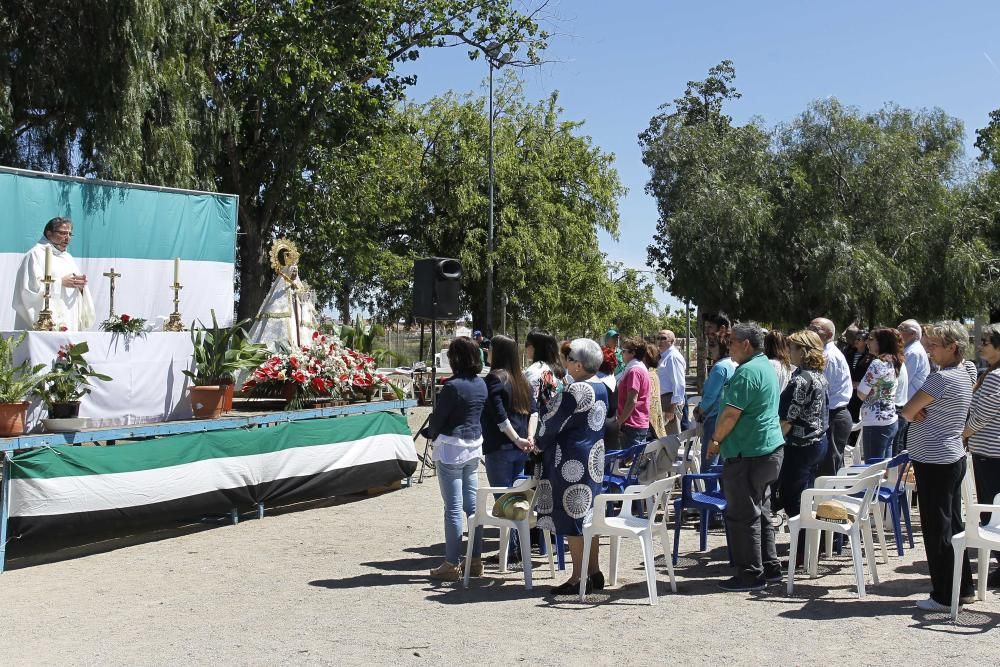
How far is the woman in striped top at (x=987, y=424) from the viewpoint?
638 centimetres

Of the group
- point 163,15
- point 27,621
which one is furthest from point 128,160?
point 27,621

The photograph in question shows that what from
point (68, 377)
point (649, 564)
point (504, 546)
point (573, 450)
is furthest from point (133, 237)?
point (649, 564)

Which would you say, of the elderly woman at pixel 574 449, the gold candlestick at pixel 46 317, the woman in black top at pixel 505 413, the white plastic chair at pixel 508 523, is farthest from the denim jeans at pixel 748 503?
the gold candlestick at pixel 46 317

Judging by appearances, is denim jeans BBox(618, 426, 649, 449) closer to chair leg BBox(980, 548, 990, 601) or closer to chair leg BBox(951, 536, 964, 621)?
chair leg BBox(980, 548, 990, 601)

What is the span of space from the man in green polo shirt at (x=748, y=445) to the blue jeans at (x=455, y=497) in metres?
1.70

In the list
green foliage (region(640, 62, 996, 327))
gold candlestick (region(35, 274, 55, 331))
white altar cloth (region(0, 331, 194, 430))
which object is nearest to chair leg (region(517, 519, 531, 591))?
white altar cloth (region(0, 331, 194, 430))

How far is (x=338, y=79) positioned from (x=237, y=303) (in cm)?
525

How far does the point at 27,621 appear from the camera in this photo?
6355mm

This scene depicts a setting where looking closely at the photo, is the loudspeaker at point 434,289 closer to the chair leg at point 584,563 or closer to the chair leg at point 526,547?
the chair leg at point 526,547

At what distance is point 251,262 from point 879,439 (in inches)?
604

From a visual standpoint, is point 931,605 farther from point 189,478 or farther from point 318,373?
point 318,373

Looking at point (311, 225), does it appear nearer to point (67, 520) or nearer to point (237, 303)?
point (237, 303)

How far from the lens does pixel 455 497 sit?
289 inches

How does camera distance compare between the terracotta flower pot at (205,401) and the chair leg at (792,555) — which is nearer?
the chair leg at (792,555)
